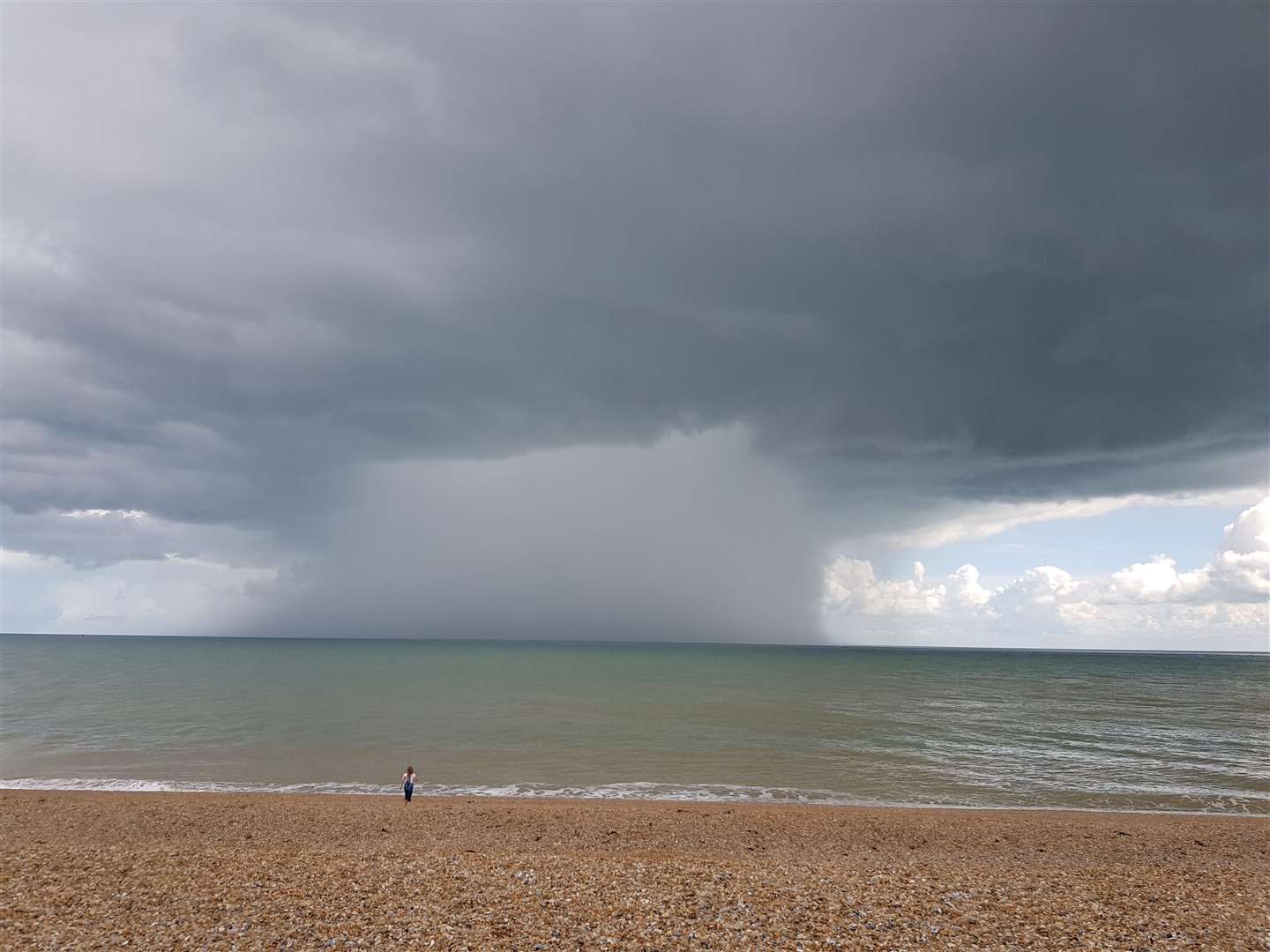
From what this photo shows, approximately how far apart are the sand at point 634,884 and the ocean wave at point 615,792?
4.35m

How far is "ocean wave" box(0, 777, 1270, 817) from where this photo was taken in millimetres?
28453

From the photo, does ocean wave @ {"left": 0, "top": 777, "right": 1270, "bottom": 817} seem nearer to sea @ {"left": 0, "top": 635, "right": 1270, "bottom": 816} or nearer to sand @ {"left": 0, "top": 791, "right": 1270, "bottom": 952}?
sea @ {"left": 0, "top": 635, "right": 1270, "bottom": 816}

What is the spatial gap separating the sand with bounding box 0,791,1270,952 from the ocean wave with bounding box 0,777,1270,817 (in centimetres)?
435

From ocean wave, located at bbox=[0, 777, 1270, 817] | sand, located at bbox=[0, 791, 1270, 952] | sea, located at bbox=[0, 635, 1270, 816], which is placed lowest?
sea, located at bbox=[0, 635, 1270, 816]

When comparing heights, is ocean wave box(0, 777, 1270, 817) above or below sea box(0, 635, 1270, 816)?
above

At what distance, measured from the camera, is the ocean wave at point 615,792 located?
28.5m

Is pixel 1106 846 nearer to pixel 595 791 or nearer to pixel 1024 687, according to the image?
pixel 595 791

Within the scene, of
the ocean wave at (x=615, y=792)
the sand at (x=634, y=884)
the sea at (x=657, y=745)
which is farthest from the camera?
the sea at (x=657, y=745)

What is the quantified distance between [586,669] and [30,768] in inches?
4037

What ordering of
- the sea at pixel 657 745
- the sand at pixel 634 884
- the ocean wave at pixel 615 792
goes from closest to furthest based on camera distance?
Result: the sand at pixel 634 884
the ocean wave at pixel 615 792
the sea at pixel 657 745

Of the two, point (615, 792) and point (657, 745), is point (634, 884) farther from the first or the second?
point (657, 745)

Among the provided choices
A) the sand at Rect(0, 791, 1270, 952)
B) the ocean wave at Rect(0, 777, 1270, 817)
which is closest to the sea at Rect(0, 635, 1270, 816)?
the ocean wave at Rect(0, 777, 1270, 817)

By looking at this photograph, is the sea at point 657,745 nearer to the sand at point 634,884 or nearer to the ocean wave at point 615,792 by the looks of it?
the ocean wave at point 615,792

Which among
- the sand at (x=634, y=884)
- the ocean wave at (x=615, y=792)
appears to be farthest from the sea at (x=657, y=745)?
the sand at (x=634, y=884)
